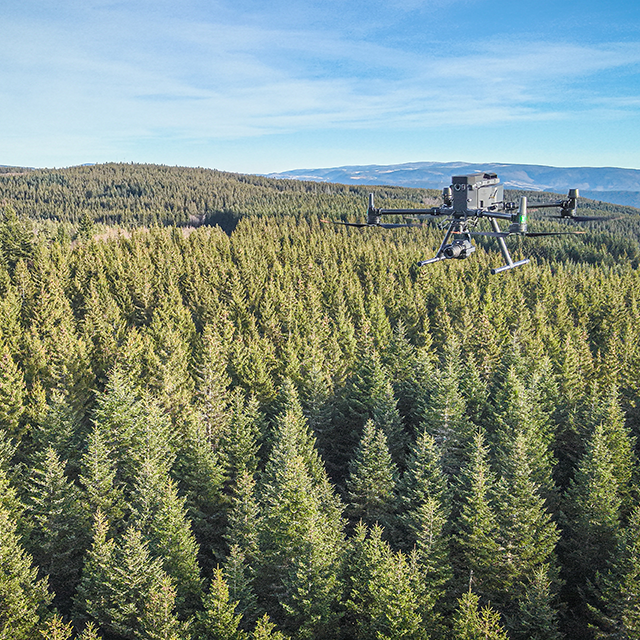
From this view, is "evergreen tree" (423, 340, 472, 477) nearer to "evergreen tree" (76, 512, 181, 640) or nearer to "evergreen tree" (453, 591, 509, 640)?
"evergreen tree" (453, 591, 509, 640)

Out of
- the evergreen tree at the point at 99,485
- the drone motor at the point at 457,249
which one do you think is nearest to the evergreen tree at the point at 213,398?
the evergreen tree at the point at 99,485

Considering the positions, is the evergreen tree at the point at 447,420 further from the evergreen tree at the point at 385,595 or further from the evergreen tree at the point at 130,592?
the evergreen tree at the point at 130,592

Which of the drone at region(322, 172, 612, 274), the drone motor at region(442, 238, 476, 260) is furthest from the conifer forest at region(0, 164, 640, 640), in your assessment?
the drone motor at region(442, 238, 476, 260)

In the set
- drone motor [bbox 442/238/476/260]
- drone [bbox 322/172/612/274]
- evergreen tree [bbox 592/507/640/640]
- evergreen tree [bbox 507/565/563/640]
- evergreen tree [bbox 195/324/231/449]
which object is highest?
drone [bbox 322/172/612/274]

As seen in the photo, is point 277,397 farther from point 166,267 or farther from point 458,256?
point 166,267

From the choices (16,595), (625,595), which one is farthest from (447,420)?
(16,595)

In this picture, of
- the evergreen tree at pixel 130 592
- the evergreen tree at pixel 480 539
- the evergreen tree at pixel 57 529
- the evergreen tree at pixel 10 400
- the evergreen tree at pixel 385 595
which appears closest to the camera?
the evergreen tree at pixel 385 595

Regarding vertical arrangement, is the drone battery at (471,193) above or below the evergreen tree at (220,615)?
above
